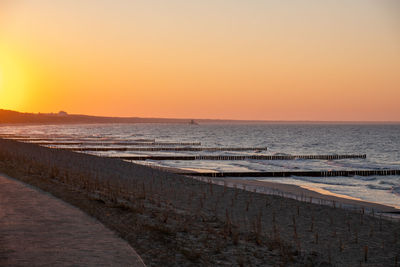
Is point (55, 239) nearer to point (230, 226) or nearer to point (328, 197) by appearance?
point (230, 226)

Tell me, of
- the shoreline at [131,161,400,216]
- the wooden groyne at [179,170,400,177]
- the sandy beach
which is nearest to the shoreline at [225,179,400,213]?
the shoreline at [131,161,400,216]

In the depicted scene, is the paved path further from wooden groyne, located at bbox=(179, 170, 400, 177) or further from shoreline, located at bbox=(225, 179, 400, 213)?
wooden groyne, located at bbox=(179, 170, 400, 177)

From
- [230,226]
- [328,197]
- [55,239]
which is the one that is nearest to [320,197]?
[328,197]

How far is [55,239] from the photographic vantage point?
10.8m

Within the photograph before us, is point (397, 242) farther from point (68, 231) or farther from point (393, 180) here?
point (393, 180)

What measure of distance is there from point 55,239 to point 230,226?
210 inches

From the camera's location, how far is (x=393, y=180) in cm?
3750

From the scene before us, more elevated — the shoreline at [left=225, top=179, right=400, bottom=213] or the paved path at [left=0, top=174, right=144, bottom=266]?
the paved path at [left=0, top=174, right=144, bottom=266]

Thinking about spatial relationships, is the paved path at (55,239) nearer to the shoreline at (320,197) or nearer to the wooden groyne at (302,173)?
the shoreline at (320,197)

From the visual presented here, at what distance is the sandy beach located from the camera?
37.9 feet

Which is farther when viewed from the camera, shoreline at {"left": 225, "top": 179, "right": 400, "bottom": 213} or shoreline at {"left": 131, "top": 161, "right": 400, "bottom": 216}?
shoreline at {"left": 225, "top": 179, "right": 400, "bottom": 213}

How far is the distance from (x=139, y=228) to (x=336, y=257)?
5.21 m


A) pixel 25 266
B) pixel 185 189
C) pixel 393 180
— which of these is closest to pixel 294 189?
pixel 185 189

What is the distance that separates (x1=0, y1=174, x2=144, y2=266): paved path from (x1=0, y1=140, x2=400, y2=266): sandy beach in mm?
635
